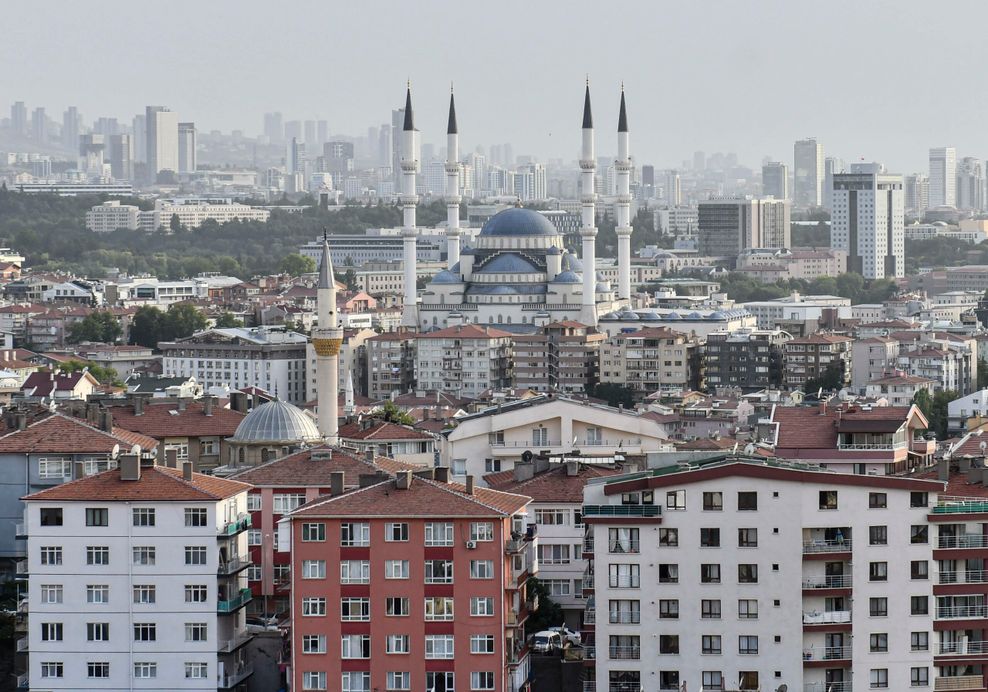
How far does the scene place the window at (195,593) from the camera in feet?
77.0

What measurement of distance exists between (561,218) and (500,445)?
108 metres

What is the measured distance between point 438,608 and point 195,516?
2.29m

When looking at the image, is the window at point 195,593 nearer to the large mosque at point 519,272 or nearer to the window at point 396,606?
the window at point 396,606

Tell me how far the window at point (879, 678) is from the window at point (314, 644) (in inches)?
160

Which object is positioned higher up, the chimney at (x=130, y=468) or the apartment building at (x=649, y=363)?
the chimney at (x=130, y=468)

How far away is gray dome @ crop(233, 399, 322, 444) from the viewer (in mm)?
31969

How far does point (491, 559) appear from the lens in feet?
74.2

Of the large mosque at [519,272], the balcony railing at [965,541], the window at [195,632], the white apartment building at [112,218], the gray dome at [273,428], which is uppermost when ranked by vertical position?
the white apartment building at [112,218]

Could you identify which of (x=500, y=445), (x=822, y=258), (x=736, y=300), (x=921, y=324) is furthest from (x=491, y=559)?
(x=822, y=258)

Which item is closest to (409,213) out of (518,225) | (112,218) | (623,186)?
(518,225)

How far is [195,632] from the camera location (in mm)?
23453

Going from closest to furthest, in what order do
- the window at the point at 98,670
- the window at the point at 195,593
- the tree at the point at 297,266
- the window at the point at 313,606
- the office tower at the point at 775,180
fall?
the window at the point at 313,606 → the window at the point at 98,670 → the window at the point at 195,593 → the tree at the point at 297,266 → the office tower at the point at 775,180

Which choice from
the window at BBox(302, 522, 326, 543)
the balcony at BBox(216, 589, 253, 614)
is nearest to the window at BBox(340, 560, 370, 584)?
the window at BBox(302, 522, 326, 543)

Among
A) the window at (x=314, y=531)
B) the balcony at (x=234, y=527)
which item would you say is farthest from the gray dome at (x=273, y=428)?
the window at (x=314, y=531)
